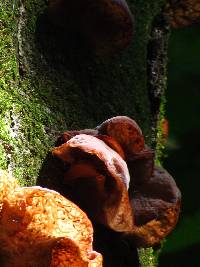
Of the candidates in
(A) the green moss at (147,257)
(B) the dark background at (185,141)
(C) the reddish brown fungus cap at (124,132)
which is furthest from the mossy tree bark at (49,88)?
(B) the dark background at (185,141)

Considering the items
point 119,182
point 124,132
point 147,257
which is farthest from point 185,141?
point 119,182

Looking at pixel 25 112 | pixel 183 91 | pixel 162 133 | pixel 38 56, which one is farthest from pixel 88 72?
pixel 183 91

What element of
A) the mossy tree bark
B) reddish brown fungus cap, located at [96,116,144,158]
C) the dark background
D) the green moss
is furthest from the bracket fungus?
the dark background

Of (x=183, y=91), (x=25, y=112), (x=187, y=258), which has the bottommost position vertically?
(x=187, y=258)

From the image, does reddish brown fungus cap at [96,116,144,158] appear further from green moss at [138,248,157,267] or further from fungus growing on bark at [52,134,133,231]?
green moss at [138,248,157,267]

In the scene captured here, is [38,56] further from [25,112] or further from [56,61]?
[25,112]

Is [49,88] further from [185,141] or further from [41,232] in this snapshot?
[185,141]
